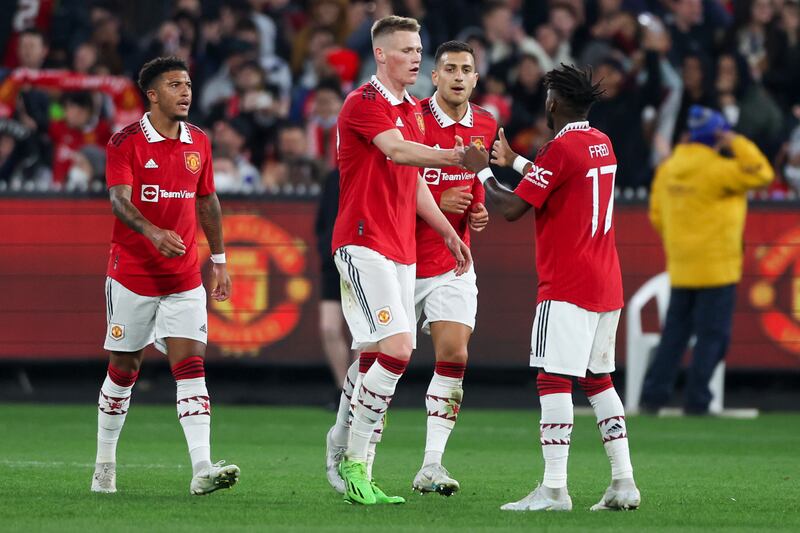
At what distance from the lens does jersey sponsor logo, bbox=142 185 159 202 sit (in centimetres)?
885

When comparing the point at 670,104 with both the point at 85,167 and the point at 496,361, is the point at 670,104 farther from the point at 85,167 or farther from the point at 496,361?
the point at 85,167

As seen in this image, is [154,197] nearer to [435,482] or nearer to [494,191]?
[494,191]

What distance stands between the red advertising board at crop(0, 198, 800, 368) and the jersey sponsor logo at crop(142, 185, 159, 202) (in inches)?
253

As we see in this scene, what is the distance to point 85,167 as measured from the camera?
16.0 metres

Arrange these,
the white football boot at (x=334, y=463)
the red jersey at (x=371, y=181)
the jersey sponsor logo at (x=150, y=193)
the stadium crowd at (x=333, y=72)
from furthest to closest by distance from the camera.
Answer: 1. the stadium crowd at (x=333, y=72)
2. the white football boot at (x=334, y=463)
3. the jersey sponsor logo at (x=150, y=193)
4. the red jersey at (x=371, y=181)

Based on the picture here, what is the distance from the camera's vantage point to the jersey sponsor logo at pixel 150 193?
8852 mm

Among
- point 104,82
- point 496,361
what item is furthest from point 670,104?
point 104,82

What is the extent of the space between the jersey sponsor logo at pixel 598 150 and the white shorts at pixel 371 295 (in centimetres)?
121

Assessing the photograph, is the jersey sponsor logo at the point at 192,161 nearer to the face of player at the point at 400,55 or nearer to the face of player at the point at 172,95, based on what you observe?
the face of player at the point at 172,95

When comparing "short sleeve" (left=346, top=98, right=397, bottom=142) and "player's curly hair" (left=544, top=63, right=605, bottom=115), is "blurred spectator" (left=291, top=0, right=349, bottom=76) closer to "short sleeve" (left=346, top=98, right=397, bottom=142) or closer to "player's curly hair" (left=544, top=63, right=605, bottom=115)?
"short sleeve" (left=346, top=98, right=397, bottom=142)

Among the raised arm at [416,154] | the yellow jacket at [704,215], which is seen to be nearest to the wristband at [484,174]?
the raised arm at [416,154]

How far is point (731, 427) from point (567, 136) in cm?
612

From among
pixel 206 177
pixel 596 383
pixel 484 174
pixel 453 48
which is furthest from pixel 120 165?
pixel 596 383

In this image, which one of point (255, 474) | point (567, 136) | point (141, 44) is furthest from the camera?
point (141, 44)
